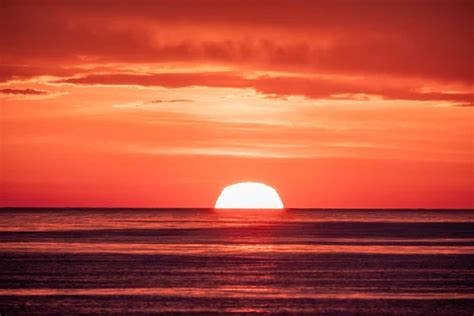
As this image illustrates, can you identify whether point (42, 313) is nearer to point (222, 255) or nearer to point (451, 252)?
point (222, 255)

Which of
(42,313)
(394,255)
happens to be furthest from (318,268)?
(42,313)

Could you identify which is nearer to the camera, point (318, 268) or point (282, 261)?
point (318, 268)

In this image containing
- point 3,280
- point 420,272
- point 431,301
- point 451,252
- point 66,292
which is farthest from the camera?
point 451,252

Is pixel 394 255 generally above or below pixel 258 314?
above

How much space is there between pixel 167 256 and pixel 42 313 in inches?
1213

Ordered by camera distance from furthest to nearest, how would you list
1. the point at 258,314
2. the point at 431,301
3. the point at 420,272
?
the point at 420,272, the point at 431,301, the point at 258,314

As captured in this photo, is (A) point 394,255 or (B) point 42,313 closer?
(B) point 42,313

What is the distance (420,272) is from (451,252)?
1962 centimetres

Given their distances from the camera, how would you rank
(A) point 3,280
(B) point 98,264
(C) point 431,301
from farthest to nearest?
(B) point 98,264, (A) point 3,280, (C) point 431,301

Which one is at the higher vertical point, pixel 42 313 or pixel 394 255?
pixel 394 255

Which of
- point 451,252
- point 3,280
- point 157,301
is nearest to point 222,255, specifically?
point 451,252

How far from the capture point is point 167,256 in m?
67.6

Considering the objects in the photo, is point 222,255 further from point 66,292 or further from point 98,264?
point 66,292

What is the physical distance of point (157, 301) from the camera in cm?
4038
